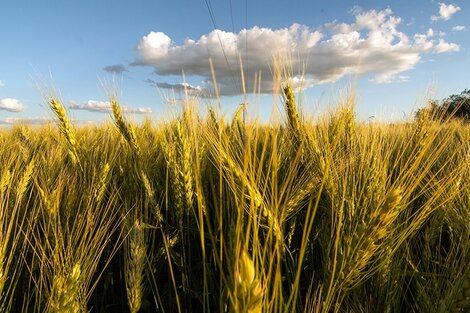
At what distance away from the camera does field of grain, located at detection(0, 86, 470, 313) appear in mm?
873

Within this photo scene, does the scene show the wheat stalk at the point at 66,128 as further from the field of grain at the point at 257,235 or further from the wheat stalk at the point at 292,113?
the wheat stalk at the point at 292,113

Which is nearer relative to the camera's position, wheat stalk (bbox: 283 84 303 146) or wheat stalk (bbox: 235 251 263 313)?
wheat stalk (bbox: 235 251 263 313)

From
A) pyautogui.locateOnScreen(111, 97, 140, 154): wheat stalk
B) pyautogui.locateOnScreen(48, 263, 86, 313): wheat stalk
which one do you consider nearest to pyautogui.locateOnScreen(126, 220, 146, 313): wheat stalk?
pyautogui.locateOnScreen(48, 263, 86, 313): wheat stalk


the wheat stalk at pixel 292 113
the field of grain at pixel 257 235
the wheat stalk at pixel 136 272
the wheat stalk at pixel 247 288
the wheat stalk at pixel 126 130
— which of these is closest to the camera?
the wheat stalk at pixel 247 288

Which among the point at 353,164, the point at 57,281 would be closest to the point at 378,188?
Answer: the point at 353,164

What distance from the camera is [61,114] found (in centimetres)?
205

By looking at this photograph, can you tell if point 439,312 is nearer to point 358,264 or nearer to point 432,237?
point 358,264

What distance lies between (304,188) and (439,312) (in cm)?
57

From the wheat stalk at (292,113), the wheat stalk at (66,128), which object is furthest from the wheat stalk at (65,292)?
the wheat stalk at (66,128)

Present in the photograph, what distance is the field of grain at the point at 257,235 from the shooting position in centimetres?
87

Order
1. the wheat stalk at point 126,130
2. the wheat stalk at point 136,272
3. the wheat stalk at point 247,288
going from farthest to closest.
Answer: the wheat stalk at point 126,130 < the wheat stalk at point 136,272 < the wheat stalk at point 247,288

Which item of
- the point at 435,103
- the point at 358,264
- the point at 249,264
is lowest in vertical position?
the point at 358,264

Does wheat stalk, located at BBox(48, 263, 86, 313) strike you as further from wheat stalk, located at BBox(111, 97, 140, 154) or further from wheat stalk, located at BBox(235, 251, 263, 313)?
wheat stalk, located at BBox(111, 97, 140, 154)

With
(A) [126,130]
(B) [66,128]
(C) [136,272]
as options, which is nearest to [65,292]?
(C) [136,272]
